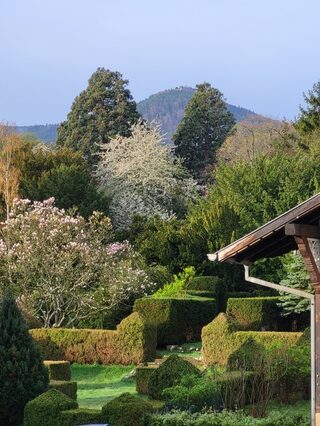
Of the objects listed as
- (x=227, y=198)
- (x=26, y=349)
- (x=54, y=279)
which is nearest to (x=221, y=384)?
(x=26, y=349)

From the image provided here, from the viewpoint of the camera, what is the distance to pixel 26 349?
810 inches

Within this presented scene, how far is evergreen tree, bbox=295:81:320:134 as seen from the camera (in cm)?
5947

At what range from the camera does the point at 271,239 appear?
13758 mm

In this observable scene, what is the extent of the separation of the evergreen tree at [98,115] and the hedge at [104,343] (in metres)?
35.8

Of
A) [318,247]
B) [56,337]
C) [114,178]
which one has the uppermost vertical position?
[114,178]

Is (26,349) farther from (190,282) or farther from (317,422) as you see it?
(190,282)

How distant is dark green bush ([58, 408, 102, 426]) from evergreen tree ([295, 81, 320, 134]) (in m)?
43.7

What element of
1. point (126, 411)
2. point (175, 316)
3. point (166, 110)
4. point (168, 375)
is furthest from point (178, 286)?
point (166, 110)

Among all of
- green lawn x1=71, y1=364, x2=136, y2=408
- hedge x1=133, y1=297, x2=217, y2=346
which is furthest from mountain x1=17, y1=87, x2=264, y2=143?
green lawn x1=71, y1=364, x2=136, y2=408

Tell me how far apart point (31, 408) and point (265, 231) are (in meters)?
6.49

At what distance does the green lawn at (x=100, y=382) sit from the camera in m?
25.6

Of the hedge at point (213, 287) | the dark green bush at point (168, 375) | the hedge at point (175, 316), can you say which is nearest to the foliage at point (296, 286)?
the hedge at point (175, 316)

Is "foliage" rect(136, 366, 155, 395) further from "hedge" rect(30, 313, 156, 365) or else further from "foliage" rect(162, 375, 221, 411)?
"hedge" rect(30, 313, 156, 365)

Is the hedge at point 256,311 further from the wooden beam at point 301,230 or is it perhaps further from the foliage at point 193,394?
the wooden beam at point 301,230
